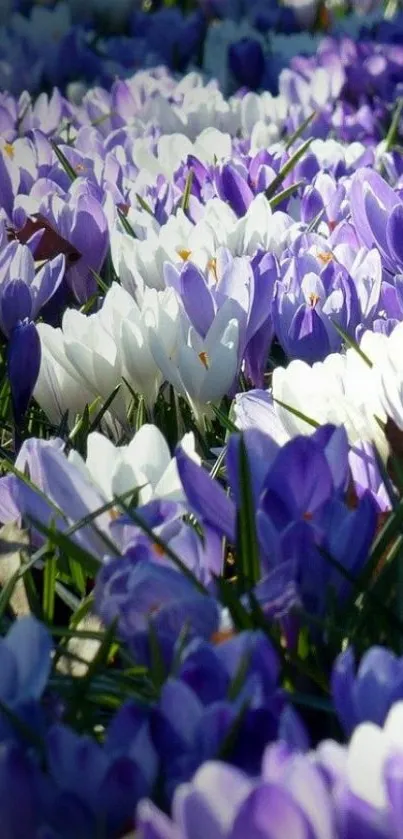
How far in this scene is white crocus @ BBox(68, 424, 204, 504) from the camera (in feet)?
3.62

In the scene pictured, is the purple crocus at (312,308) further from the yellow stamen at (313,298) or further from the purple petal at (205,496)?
the purple petal at (205,496)

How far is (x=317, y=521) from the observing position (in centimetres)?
98

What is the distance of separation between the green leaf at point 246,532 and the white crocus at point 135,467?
11cm

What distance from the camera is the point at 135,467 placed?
3.70 feet

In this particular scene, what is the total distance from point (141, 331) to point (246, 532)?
1.68 feet

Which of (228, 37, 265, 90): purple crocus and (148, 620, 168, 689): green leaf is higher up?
(148, 620, 168, 689): green leaf

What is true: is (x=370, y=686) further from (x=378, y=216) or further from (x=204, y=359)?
(x=378, y=216)

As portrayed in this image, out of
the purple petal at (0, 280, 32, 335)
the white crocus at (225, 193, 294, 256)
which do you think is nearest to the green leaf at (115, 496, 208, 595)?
the purple petal at (0, 280, 32, 335)

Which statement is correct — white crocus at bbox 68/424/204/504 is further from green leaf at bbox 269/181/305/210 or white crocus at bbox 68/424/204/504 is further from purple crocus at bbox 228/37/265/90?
purple crocus at bbox 228/37/265/90

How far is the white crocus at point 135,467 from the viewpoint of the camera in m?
1.10

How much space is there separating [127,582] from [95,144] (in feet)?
5.40

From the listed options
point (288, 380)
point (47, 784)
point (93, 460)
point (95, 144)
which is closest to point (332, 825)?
point (47, 784)

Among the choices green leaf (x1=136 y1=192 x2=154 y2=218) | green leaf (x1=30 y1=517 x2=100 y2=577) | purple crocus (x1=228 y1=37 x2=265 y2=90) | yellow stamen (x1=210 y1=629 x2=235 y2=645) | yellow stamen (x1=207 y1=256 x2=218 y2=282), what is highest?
green leaf (x1=30 y1=517 x2=100 y2=577)

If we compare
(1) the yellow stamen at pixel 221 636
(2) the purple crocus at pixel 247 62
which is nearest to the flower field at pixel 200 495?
(1) the yellow stamen at pixel 221 636
